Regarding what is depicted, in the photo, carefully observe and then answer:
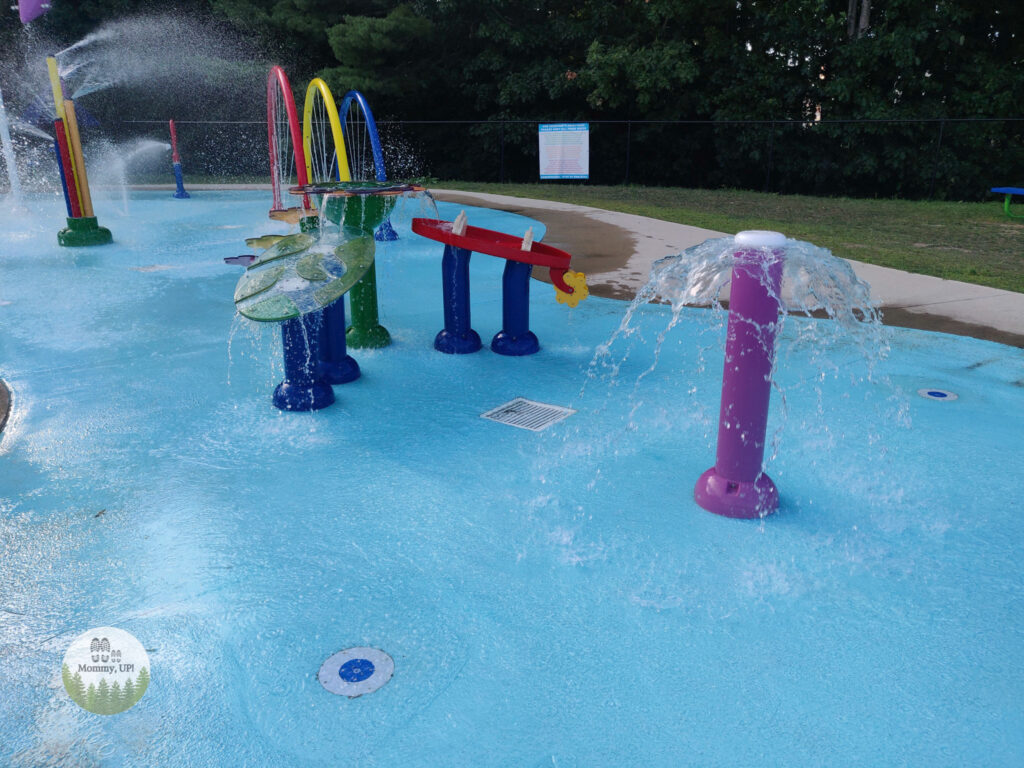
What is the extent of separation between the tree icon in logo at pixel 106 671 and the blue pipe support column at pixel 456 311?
10.7ft

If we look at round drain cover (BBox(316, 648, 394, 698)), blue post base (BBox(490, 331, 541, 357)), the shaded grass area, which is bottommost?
round drain cover (BBox(316, 648, 394, 698))

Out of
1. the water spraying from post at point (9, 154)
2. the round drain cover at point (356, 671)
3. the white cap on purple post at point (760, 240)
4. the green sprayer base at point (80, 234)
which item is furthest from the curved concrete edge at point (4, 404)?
the water spraying from post at point (9, 154)

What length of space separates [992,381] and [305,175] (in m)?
6.16

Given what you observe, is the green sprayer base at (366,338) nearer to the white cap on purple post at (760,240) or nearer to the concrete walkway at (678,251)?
the concrete walkway at (678,251)

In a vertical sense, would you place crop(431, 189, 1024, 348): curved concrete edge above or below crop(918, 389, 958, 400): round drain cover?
above

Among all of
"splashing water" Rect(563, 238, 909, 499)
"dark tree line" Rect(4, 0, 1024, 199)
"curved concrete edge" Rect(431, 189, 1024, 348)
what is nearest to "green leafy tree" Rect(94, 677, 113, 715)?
"splashing water" Rect(563, 238, 909, 499)

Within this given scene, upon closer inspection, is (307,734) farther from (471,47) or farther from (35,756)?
(471,47)

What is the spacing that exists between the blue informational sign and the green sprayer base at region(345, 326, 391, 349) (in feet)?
45.9

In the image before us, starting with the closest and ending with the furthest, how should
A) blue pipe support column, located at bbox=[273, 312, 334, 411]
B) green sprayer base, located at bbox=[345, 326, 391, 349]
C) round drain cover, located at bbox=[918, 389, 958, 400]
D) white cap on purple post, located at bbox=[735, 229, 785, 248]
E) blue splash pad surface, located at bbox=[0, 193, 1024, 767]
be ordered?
blue splash pad surface, located at bbox=[0, 193, 1024, 767], white cap on purple post, located at bbox=[735, 229, 785, 248], blue pipe support column, located at bbox=[273, 312, 334, 411], round drain cover, located at bbox=[918, 389, 958, 400], green sprayer base, located at bbox=[345, 326, 391, 349]

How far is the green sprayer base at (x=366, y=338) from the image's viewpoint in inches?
215

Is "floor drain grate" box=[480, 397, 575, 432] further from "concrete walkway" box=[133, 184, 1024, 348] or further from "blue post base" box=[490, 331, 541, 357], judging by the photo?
"concrete walkway" box=[133, 184, 1024, 348]

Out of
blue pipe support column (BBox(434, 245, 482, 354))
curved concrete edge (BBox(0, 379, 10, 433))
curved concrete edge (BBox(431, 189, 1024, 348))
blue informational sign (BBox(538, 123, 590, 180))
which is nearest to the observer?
curved concrete edge (BBox(0, 379, 10, 433))

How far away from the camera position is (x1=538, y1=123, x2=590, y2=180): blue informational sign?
60.1ft

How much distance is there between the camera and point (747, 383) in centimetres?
294
